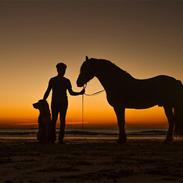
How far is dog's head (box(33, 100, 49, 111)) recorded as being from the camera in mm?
12711

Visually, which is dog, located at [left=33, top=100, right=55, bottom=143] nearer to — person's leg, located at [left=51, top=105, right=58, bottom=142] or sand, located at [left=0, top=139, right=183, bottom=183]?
person's leg, located at [left=51, top=105, right=58, bottom=142]

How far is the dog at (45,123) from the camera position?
12.6 metres

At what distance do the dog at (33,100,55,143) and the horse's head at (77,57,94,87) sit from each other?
128 centimetres

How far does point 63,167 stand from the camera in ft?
22.6

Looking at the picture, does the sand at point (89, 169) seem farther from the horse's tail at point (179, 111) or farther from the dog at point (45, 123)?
the horse's tail at point (179, 111)

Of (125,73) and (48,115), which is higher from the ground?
(125,73)

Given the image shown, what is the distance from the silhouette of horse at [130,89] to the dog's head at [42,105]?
1243 millimetres

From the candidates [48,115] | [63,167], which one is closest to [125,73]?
[48,115]

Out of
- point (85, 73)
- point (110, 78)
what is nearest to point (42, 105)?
point (85, 73)

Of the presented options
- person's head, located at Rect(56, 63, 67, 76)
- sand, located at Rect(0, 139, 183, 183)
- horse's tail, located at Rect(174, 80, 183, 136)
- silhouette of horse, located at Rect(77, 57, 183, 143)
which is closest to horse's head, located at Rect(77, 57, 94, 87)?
silhouette of horse, located at Rect(77, 57, 183, 143)

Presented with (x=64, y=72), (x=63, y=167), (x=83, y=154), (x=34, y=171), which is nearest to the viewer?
(x=34, y=171)

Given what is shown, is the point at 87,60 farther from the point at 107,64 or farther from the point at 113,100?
the point at 113,100

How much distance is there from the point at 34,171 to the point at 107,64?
23.0ft

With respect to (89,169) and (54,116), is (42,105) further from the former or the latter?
(89,169)
